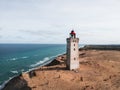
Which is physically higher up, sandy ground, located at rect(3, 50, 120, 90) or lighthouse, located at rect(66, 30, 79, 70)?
lighthouse, located at rect(66, 30, 79, 70)

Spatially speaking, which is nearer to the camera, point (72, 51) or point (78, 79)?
point (78, 79)

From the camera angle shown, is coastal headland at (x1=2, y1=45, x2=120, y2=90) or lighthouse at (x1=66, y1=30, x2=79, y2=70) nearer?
coastal headland at (x1=2, y1=45, x2=120, y2=90)

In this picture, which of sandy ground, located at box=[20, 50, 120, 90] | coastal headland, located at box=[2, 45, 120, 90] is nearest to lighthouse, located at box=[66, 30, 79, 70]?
coastal headland, located at box=[2, 45, 120, 90]

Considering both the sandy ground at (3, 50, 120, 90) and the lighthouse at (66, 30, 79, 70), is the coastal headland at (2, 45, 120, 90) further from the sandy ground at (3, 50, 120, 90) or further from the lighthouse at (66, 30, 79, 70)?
the lighthouse at (66, 30, 79, 70)

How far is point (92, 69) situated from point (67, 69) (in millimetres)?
5369

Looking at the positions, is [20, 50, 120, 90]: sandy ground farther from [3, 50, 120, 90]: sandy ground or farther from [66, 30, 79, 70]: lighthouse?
[66, 30, 79, 70]: lighthouse

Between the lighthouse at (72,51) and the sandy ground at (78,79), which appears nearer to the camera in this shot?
the sandy ground at (78,79)

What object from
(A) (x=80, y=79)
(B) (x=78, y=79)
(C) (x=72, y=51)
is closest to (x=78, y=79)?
(B) (x=78, y=79)

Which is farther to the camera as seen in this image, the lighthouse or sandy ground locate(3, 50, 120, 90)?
the lighthouse

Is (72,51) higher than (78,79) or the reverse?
higher

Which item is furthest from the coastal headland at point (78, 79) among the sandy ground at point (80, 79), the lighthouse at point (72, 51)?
the lighthouse at point (72, 51)

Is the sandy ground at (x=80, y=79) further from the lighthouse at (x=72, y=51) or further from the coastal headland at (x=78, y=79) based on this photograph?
the lighthouse at (x=72, y=51)

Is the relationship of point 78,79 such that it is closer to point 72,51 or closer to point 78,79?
point 78,79

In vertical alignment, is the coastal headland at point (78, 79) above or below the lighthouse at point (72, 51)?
below
